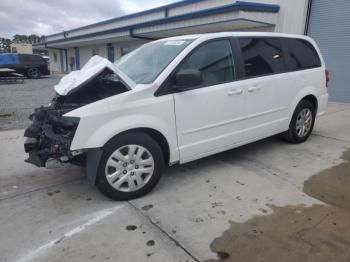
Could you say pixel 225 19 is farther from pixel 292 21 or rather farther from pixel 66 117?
pixel 66 117

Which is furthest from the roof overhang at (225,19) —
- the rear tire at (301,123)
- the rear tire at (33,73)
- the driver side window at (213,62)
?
the rear tire at (33,73)

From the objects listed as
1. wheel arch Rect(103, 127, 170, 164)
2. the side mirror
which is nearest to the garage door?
the side mirror

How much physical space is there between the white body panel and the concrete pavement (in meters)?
0.47

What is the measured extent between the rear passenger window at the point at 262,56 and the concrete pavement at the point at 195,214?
4.24 feet

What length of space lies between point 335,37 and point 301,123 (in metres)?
5.92

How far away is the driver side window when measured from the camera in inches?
151

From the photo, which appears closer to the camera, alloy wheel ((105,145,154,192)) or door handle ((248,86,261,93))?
alloy wheel ((105,145,154,192))

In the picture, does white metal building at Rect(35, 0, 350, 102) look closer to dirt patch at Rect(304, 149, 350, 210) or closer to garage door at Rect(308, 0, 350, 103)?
garage door at Rect(308, 0, 350, 103)

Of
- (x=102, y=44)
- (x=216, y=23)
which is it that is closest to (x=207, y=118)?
(x=216, y=23)

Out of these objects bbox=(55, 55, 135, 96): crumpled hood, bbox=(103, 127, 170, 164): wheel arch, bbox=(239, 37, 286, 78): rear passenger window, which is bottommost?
bbox=(103, 127, 170, 164): wheel arch

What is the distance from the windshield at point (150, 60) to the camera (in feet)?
12.2

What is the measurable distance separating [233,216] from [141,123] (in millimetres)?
1334

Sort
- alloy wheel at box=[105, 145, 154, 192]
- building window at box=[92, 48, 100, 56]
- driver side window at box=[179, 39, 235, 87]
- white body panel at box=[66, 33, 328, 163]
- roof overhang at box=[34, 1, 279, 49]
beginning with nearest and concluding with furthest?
1. white body panel at box=[66, 33, 328, 163]
2. alloy wheel at box=[105, 145, 154, 192]
3. driver side window at box=[179, 39, 235, 87]
4. roof overhang at box=[34, 1, 279, 49]
5. building window at box=[92, 48, 100, 56]

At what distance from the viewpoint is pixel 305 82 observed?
5.09m
